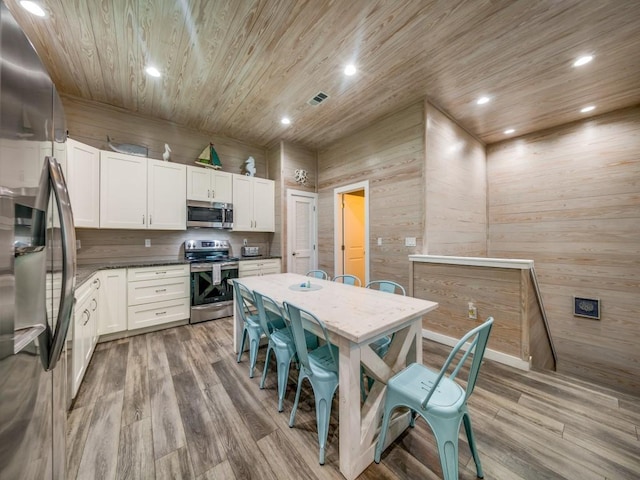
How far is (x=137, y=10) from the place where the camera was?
196 centimetres

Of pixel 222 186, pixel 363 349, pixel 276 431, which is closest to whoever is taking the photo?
pixel 363 349

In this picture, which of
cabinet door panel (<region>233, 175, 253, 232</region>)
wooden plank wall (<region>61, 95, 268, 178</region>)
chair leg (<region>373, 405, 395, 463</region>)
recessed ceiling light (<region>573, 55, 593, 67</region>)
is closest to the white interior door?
cabinet door panel (<region>233, 175, 253, 232</region>)

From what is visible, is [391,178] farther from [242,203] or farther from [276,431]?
[276,431]

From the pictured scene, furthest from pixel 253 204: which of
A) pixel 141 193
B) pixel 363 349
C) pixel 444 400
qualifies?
pixel 444 400

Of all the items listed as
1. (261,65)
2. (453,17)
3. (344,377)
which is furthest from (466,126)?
(344,377)

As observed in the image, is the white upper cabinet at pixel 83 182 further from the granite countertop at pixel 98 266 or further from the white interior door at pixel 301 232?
the white interior door at pixel 301 232

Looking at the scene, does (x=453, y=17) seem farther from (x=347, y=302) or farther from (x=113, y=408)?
(x=113, y=408)

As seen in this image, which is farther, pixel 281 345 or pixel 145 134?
pixel 145 134

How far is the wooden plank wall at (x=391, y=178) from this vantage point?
3.32 m

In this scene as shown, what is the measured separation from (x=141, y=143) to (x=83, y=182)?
115cm

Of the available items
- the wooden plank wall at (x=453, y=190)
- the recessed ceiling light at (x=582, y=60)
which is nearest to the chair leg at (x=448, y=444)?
the wooden plank wall at (x=453, y=190)

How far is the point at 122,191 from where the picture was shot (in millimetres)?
3281

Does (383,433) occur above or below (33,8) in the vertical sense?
below

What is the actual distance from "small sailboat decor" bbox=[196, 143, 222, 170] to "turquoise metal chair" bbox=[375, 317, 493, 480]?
159 inches
